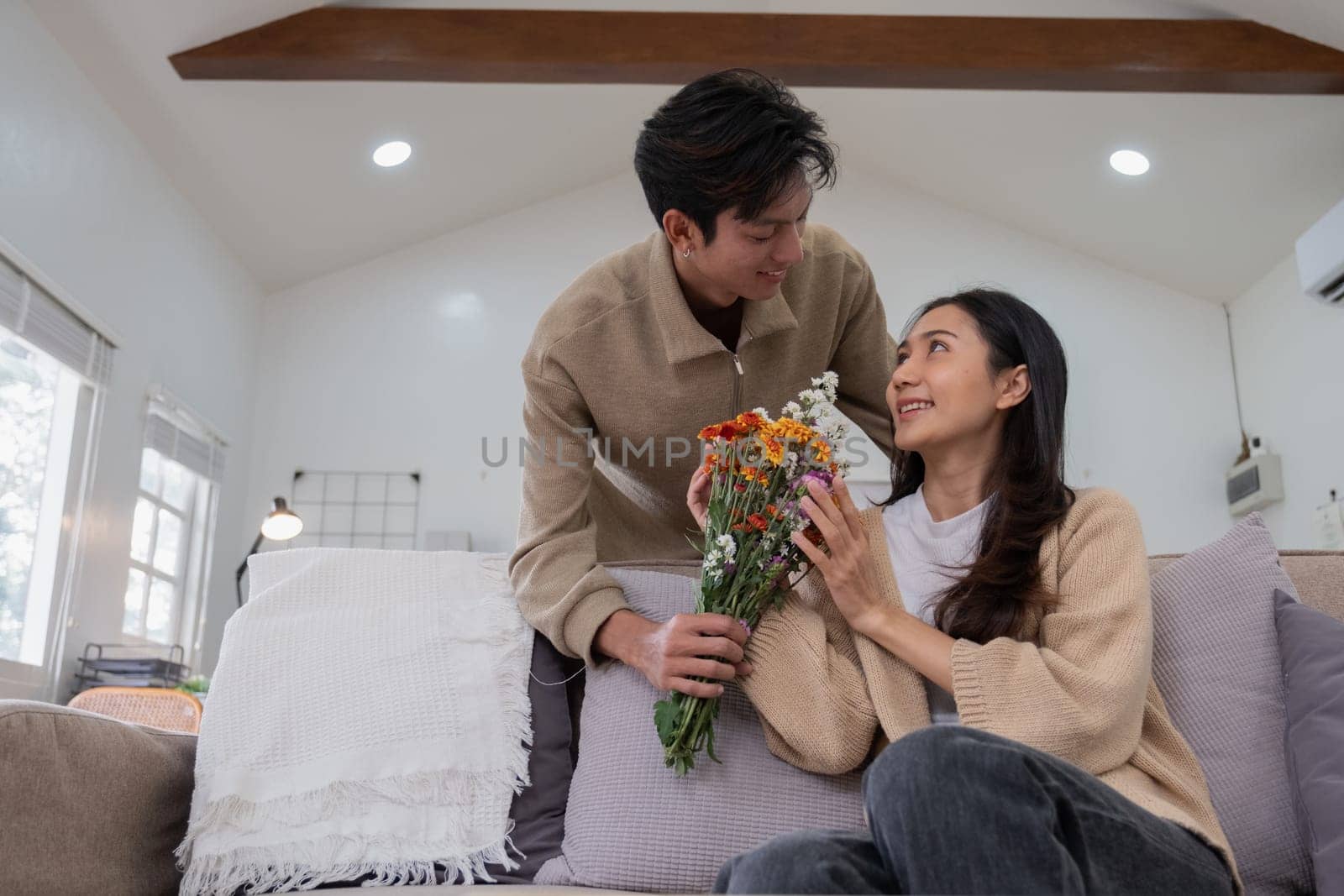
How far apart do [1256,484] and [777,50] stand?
3.55 m

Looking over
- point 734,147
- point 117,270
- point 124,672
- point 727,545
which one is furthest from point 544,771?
point 117,270

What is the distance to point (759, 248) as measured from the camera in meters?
2.01

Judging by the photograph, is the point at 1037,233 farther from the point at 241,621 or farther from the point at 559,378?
the point at 241,621

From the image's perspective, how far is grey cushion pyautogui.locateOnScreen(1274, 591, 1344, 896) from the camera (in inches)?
54.8

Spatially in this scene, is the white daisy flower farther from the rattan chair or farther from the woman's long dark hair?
the rattan chair

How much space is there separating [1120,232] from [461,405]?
4.08m

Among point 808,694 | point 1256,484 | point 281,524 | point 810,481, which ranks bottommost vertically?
point 808,694

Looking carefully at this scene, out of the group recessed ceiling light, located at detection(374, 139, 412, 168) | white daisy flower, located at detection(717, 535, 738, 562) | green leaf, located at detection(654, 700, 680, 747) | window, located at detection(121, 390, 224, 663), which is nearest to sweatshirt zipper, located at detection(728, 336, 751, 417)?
white daisy flower, located at detection(717, 535, 738, 562)

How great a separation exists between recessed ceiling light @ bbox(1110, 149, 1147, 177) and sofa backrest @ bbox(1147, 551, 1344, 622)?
5145 mm

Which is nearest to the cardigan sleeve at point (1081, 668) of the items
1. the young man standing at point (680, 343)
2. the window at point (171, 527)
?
the young man standing at point (680, 343)

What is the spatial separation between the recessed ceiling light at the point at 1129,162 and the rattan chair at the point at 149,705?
5.23 metres

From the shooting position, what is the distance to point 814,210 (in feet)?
25.7

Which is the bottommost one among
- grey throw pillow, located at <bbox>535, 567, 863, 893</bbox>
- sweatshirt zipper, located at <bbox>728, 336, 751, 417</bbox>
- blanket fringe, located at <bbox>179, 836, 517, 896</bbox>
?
blanket fringe, located at <bbox>179, 836, 517, 896</bbox>

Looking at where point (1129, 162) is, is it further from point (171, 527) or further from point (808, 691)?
point (808, 691)
